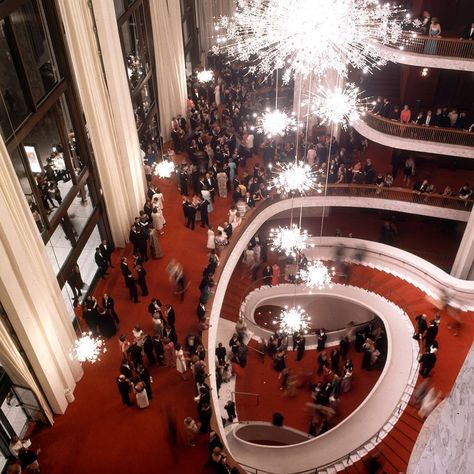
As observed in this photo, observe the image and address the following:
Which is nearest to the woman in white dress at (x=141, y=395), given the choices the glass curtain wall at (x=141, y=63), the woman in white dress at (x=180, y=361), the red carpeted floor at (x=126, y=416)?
the red carpeted floor at (x=126, y=416)

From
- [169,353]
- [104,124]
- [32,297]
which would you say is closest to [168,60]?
[104,124]

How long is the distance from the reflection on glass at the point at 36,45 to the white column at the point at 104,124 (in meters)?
0.43

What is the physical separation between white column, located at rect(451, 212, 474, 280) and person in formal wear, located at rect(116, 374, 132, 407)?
33.4ft

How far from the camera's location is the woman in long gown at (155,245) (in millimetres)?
12636

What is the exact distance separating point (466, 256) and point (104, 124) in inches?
413

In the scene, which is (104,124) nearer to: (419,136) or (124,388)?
(124,388)

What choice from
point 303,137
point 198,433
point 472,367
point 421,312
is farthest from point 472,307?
point 472,367

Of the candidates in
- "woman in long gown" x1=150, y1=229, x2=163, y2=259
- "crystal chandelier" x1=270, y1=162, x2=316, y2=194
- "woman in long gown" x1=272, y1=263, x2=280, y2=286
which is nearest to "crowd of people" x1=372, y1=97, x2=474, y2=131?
"crystal chandelier" x1=270, y1=162, x2=316, y2=194

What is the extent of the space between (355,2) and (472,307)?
9.61 metres

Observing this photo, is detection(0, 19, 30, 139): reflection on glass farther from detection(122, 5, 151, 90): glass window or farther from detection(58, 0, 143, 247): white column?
detection(122, 5, 151, 90): glass window

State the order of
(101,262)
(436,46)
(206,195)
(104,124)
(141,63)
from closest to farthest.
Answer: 1. (104,124)
2. (101,262)
3. (206,195)
4. (436,46)
5. (141,63)

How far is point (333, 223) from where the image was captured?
19.0m

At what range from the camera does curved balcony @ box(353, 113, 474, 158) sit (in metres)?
14.9

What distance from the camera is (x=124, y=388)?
9453mm
